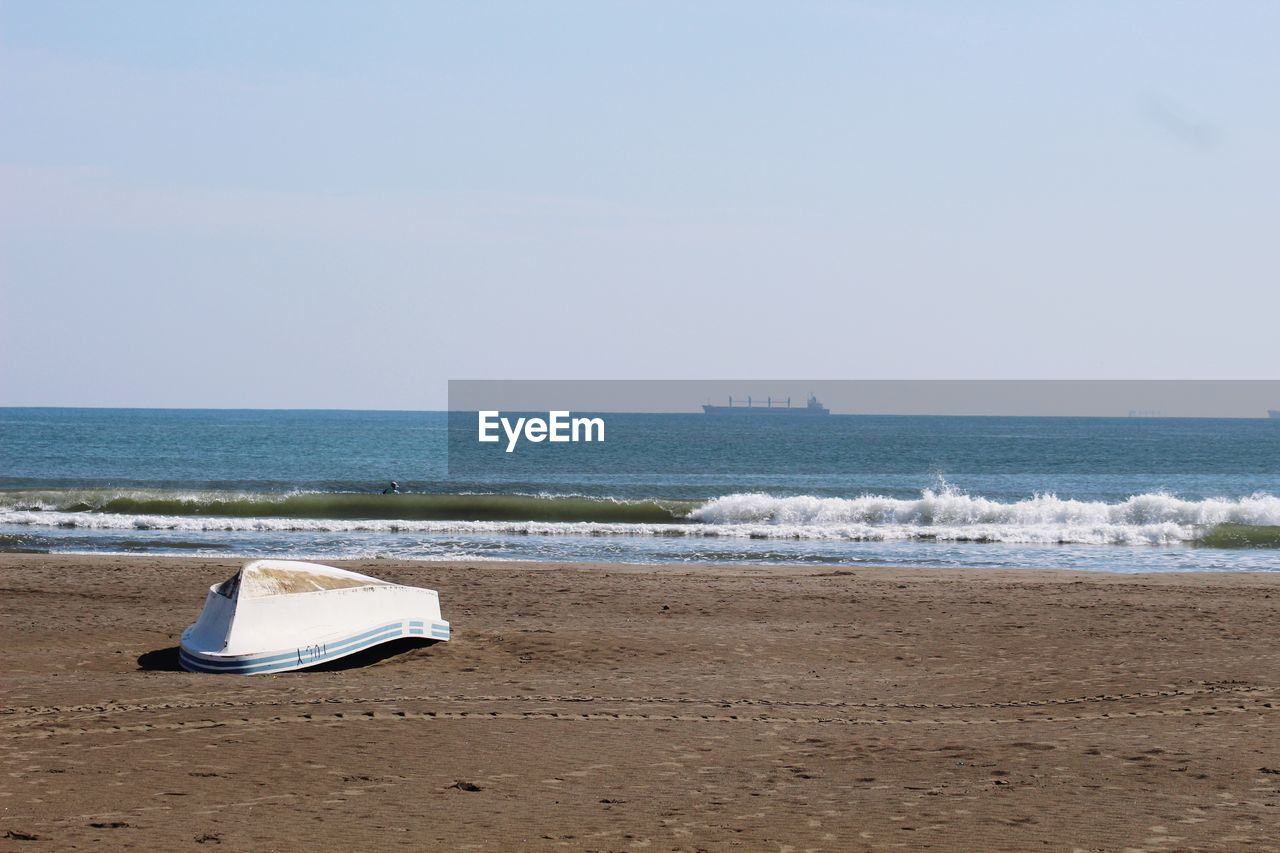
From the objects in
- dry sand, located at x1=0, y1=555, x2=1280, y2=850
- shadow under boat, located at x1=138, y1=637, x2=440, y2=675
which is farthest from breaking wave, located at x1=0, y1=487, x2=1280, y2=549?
shadow under boat, located at x1=138, y1=637, x2=440, y2=675

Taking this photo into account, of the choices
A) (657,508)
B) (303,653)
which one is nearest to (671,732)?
(303,653)

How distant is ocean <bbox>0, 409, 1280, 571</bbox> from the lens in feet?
86.1

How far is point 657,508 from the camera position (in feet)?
120

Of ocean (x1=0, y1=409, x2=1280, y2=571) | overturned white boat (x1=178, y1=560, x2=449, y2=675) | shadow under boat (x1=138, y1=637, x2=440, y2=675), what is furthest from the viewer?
ocean (x1=0, y1=409, x2=1280, y2=571)

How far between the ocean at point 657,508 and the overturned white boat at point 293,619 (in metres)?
11.5

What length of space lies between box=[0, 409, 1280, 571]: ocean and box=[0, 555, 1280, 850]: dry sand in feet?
32.1

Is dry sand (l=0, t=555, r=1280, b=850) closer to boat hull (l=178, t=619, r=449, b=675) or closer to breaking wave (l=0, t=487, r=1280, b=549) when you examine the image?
boat hull (l=178, t=619, r=449, b=675)

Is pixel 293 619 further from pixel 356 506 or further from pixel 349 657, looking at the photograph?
pixel 356 506

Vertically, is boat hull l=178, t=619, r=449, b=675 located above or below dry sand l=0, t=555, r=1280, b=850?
above

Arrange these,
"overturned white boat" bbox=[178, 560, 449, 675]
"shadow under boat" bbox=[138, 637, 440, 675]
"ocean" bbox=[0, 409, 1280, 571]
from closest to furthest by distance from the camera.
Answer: "overturned white boat" bbox=[178, 560, 449, 675] → "shadow under boat" bbox=[138, 637, 440, 675] → "ocean" bbox=[0, 409, 1280, 571]

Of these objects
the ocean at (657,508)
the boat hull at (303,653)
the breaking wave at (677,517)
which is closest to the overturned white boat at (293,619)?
the boat hull at (303,653)

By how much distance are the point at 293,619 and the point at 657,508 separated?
25.1 meters

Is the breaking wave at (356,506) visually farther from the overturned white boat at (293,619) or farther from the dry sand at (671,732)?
the overturned white boat at (293,619)

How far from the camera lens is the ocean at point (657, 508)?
26.2 m
